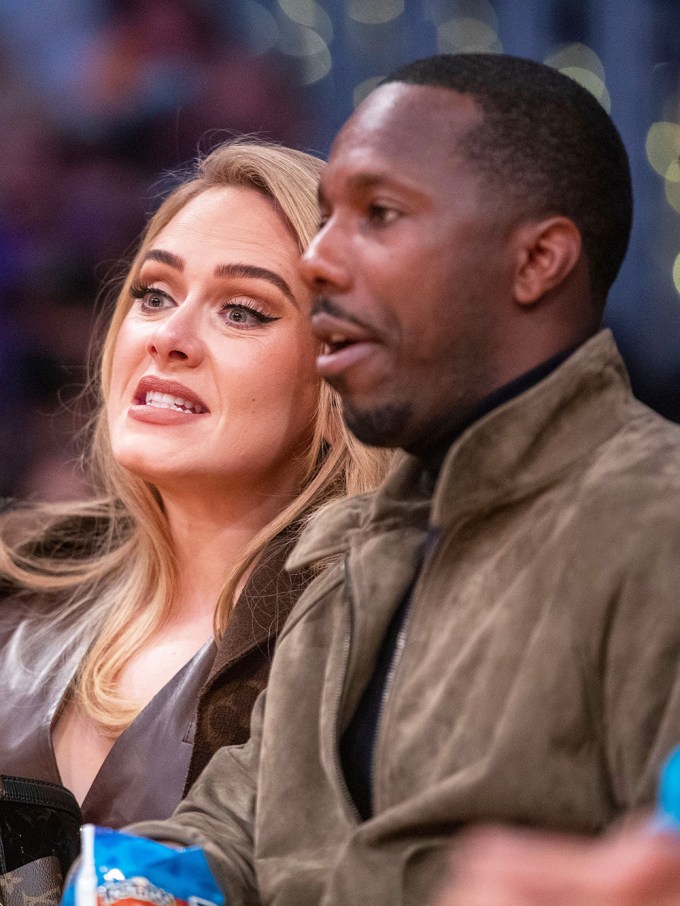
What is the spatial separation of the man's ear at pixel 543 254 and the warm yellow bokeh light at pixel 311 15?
2.03 m

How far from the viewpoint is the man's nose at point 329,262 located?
1071 mm

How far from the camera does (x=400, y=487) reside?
118cm

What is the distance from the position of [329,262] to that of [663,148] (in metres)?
1.64

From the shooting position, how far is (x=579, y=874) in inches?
27.1

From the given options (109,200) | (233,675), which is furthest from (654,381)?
(109,200)

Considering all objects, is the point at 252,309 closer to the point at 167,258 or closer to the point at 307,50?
the point at 167,258

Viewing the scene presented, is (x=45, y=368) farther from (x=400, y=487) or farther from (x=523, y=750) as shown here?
(x=523, y=750)

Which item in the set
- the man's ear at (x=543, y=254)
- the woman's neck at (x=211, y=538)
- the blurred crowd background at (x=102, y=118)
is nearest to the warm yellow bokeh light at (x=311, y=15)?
the blurred crowd background at (x=102, y=118)

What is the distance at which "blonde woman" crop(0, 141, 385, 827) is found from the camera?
1.73 meters

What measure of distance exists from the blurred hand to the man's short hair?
53 centimetres

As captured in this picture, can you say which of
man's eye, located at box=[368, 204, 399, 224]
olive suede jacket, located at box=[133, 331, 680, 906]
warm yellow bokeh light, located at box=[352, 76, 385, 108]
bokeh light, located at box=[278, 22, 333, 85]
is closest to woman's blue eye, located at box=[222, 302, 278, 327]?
olive suede jacket, located at box=[133, 331, 680, 906]

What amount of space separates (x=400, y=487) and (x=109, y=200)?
2.16 meters

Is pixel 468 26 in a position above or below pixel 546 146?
above

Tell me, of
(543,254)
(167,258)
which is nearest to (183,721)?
(167,258)
